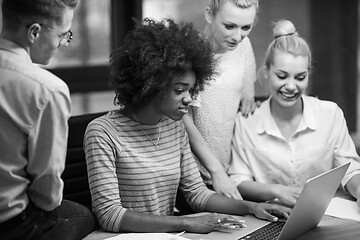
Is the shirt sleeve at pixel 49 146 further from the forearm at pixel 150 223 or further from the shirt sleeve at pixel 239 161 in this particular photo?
the shirt sleeve at pixel 239 161

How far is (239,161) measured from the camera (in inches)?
96.0

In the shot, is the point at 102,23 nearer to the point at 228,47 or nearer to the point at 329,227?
the point at 228,47

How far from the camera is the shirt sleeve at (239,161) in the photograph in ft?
7.86

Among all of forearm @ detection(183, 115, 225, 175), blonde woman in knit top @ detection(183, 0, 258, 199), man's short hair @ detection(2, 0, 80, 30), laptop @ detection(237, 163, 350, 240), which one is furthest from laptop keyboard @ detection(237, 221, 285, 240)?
man's short hair @ detection(2, 0, 80, 30)

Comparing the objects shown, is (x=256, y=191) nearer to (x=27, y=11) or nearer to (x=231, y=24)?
(x=231, y=24)

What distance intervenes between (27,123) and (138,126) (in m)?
0.59

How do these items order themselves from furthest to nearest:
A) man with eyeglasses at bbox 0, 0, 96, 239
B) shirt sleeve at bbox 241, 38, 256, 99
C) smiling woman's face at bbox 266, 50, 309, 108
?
1. shirt sleeve at bbox 241, 38, 256, 99
2. smiling woman's face at bbox 266, 50, 309, 108
3. man with eyeglasses at bbox 0, 0, 96, 239

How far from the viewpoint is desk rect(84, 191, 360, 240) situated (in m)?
1.85

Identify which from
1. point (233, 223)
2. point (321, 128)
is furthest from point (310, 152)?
point (233, 223)

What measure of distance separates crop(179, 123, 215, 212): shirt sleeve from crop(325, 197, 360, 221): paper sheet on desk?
1.30ft

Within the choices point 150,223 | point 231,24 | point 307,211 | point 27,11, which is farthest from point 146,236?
point 231,24

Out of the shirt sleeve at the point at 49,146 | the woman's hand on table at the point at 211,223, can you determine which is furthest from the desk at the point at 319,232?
the shirt sleeve at the point at 49,146

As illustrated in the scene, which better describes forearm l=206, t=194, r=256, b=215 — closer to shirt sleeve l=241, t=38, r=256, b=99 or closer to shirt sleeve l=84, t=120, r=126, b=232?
shirt sleeve l=84, t=120, r=126, b=232

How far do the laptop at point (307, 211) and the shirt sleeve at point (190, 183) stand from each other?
0.29 m
